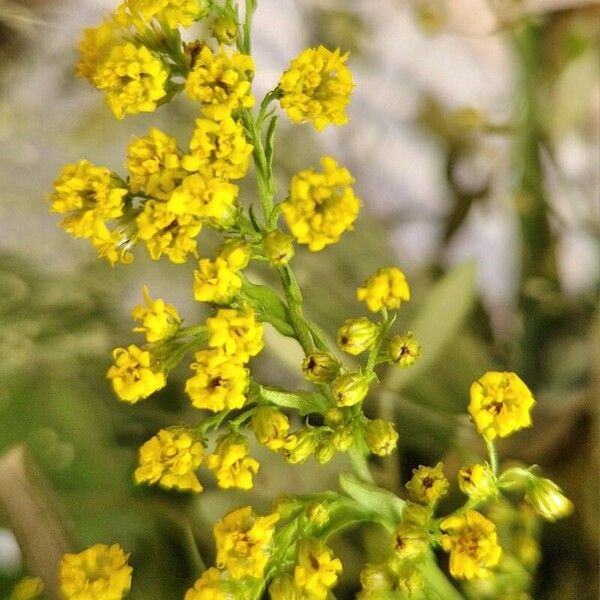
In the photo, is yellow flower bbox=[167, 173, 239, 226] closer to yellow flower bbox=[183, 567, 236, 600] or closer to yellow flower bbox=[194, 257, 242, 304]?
yellow flower bbox=[194, 257, 242, 304]

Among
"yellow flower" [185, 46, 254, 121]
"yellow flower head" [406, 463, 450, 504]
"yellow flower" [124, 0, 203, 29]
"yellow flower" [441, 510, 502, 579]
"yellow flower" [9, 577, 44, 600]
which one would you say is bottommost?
"yellow flower" [441, 510, 502, 579]

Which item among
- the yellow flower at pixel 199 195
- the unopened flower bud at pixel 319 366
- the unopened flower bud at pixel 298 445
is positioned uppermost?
the yellow flower at pixel 199 195

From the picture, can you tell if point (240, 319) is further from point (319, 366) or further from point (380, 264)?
point (380, 264)

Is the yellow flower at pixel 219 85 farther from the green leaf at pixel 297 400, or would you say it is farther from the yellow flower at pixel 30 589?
the yellow flower at pixel 30 589

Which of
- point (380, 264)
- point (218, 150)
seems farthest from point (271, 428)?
point (380, 264)

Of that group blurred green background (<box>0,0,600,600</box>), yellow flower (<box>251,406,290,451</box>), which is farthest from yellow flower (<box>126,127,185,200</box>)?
blurred green background (<box>0,0,600,600</box>)

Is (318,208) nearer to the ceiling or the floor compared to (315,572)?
nearer to the ceiling

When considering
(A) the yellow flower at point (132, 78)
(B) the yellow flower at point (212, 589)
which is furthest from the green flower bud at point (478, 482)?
(A) the yellow flower at point (132, 78)

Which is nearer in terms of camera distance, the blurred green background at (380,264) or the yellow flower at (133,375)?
the yellow flower at (133,375)

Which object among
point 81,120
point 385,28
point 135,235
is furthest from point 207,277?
Result: point 385,28
